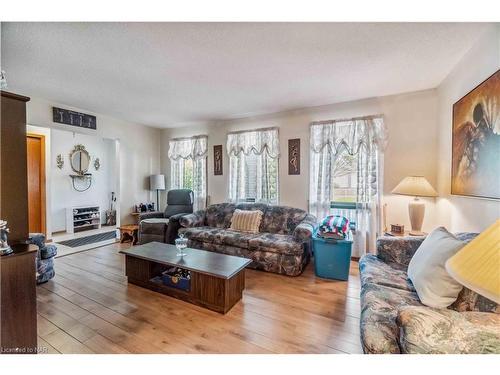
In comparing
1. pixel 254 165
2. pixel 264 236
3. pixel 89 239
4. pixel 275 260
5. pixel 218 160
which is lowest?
pixel 89 239

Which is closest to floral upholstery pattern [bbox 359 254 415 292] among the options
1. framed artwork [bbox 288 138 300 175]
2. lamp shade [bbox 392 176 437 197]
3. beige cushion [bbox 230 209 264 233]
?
lamp shade [bbox 392 176 437 197]

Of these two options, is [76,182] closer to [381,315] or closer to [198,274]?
[198,274]

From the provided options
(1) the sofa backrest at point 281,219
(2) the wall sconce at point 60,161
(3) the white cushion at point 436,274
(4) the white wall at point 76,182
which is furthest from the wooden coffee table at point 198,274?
(2) the wall sconce at point 60,161

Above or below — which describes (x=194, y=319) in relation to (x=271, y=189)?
below

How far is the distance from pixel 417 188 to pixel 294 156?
172 centimetres

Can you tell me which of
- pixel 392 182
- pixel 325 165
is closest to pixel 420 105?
pixel 392 182

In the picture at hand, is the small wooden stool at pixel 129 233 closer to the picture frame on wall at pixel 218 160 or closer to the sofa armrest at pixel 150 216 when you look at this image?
the sofa armrest at pixel 150 216

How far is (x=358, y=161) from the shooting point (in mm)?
3170

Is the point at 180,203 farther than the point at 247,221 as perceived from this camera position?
Yes

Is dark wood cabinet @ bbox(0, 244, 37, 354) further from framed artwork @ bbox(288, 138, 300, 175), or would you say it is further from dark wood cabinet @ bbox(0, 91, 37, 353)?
framed artwork @ bbox(288, 138, 300, 175)

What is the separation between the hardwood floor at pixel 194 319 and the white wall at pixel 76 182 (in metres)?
3.26

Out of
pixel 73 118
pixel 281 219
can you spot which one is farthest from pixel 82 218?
pixel 281 219

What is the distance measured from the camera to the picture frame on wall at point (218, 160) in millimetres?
4293
